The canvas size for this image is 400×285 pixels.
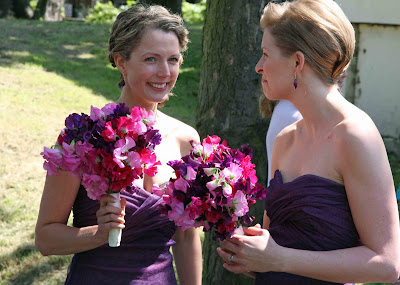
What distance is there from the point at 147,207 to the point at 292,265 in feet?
2.74

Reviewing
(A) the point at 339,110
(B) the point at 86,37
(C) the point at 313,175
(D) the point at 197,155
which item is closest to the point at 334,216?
(C) the point at 313,175

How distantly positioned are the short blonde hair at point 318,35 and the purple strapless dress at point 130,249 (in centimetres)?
106

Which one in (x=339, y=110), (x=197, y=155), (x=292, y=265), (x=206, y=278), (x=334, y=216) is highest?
(x=339, y=110)

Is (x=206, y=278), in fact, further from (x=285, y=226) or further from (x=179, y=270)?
(x=285, y=226)

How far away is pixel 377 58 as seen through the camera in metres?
10.8

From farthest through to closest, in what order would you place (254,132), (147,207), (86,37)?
1. (86,37)
2. (254,132)
3. (147,207)

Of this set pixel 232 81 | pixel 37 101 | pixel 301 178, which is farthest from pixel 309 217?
pixel 37 101

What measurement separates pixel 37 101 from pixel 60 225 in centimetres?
841

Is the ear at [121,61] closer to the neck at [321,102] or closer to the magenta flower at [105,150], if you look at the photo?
the magenta flower at [105,150]

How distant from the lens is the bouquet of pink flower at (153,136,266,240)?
2676mm

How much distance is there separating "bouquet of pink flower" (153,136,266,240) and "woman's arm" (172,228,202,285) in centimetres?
79

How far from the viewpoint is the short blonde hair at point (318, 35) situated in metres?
2.75

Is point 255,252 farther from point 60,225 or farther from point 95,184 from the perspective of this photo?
point 60,225

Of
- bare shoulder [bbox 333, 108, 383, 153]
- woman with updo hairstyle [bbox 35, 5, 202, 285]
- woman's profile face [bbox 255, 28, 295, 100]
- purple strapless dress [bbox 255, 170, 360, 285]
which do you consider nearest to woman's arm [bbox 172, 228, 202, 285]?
woman with updo hairstyle [bbox 35, 5, 202, 285]
